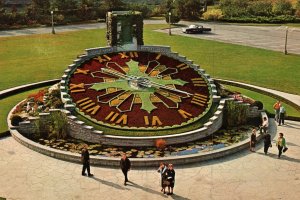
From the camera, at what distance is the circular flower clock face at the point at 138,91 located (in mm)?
29469

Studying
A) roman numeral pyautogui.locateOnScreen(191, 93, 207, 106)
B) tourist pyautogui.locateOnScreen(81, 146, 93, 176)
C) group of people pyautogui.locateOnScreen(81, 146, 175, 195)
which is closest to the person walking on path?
group of people pyautogui.locateOnScreen(81, 146, 175, 195)

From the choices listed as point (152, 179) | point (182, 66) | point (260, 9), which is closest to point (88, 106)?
point (152, 179)

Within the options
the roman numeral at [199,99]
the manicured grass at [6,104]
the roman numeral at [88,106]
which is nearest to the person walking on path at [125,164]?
the roman numeral at [88,106]

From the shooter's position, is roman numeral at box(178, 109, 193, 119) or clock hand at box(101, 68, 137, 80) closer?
roman numeral at box(178, 109, 193, 119)

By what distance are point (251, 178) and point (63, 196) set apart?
381 inches

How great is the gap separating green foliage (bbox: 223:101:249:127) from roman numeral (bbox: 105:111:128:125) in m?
7.06

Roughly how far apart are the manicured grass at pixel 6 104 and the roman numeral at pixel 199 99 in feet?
41.2

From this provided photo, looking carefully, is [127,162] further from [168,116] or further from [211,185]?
[168,116]

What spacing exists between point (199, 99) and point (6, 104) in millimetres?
14914

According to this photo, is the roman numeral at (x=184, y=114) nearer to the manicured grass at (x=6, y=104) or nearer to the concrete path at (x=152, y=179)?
the concrete path at (x=152, y=179)

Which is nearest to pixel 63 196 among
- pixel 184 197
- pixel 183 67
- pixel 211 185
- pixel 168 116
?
pixel 184 197

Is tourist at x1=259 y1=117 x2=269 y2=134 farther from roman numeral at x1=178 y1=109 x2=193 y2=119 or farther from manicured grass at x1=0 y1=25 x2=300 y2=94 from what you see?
manicured grass at x1=0 y1=25 x2=300 y2=94

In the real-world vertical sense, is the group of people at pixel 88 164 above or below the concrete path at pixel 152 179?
above

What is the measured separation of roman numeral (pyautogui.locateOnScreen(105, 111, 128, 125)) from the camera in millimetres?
28922
